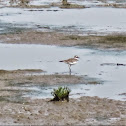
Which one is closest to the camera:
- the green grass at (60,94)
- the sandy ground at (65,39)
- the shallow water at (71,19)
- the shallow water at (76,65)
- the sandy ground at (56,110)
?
the sandy ground at (56,110)

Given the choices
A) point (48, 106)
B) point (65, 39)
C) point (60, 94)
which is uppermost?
point (60, 94)

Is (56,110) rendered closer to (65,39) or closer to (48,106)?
(48,106)

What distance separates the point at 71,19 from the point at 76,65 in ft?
60.9

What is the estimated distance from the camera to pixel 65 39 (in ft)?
100

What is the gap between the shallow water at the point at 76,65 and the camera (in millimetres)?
17734

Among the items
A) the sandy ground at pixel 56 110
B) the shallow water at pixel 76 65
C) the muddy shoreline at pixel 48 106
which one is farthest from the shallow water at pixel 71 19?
the sandy ground at pixel 56 110

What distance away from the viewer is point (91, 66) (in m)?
22.5

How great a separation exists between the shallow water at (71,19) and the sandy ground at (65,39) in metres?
1.74

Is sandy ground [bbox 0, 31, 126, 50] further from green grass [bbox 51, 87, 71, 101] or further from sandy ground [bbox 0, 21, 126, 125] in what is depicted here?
green grass [bbox 51, 87, 71, 101]

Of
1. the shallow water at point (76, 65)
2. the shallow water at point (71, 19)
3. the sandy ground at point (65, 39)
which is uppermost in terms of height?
the shallow water at point (76, 65)

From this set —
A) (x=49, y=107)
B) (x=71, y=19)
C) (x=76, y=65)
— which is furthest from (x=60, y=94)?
(x=71, y=19)

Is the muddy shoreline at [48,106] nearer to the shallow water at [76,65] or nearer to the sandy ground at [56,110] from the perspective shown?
the sandy ground at [56,110]

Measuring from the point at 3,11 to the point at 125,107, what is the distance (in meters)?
33.4

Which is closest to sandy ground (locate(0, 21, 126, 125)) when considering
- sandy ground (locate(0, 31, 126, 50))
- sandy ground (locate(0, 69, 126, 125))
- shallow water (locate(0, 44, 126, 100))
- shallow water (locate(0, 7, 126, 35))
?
sandy ground (locate(0, 69, 126, 125))
